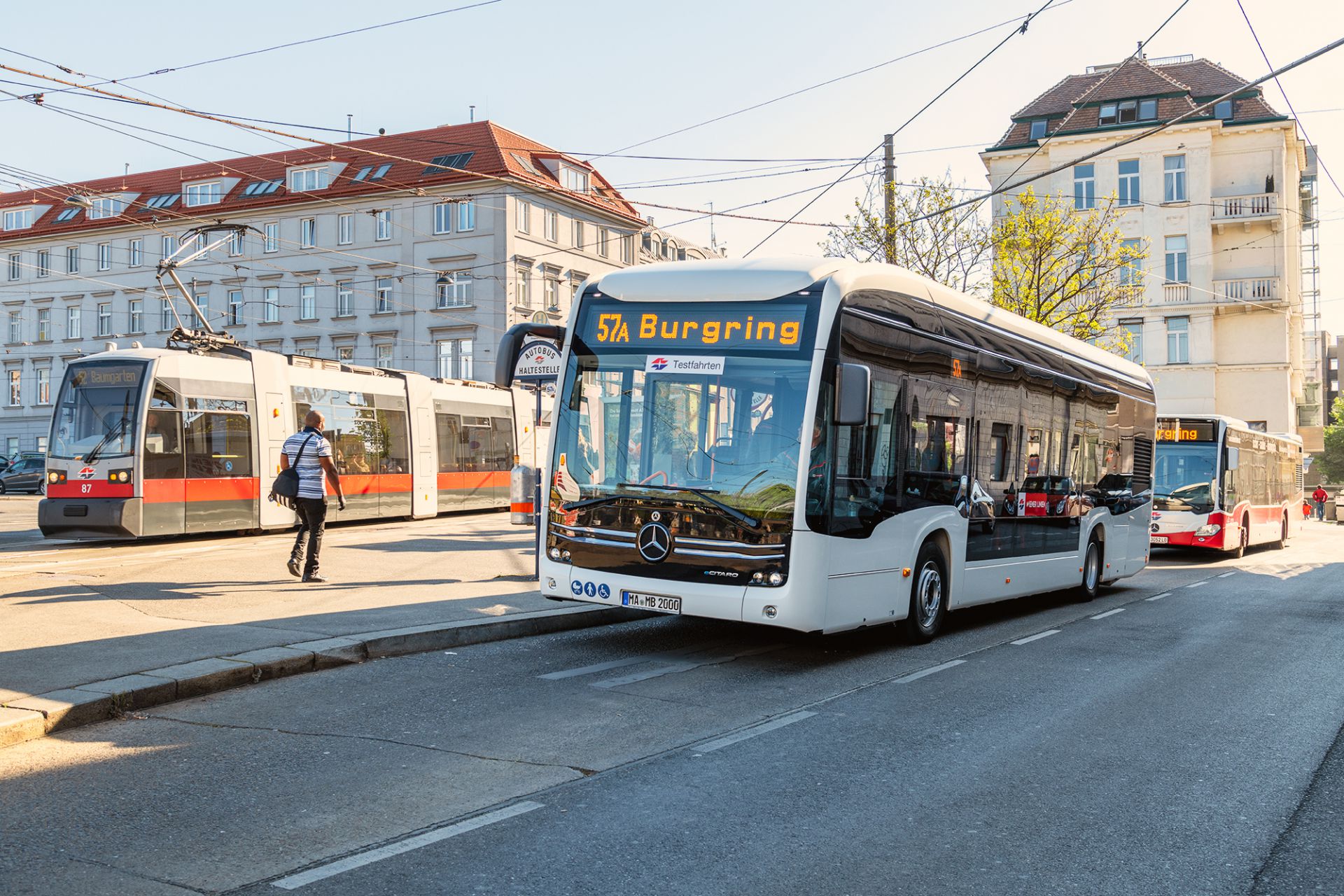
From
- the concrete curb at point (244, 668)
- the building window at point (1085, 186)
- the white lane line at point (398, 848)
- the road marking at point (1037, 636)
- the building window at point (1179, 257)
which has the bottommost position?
the road marking at point (1037, 636)

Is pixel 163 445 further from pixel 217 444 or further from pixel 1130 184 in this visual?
pixel 1130 184

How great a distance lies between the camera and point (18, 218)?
63.6 meters

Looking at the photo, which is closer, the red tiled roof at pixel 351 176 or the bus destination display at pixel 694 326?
the bus destination display at pixel 694 326

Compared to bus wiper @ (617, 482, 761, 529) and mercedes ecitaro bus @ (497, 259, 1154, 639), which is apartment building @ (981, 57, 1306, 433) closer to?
mercedes ecitaro bus @ (497, 259, 1154, 639)

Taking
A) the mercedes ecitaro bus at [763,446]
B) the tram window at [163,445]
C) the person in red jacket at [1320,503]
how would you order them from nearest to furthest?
the mercedes ecitaro bus at [763,446] → the tram window at [163,445] → the person in red jacket at [1320,503]

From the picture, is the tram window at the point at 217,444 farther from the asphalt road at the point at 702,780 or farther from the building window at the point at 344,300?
the building window at the point at 344,300

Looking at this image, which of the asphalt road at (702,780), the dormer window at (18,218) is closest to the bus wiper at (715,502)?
the asphalt road at (702,780)

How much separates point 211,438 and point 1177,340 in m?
40.1

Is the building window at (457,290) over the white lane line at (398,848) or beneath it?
over

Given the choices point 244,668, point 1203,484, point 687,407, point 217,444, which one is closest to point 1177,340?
point 1203,484

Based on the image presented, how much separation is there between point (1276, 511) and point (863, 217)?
12.7 metres

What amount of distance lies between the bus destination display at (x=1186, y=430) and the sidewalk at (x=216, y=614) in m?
13.0

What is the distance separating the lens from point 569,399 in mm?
9438

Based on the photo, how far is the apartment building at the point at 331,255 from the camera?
171 feet
